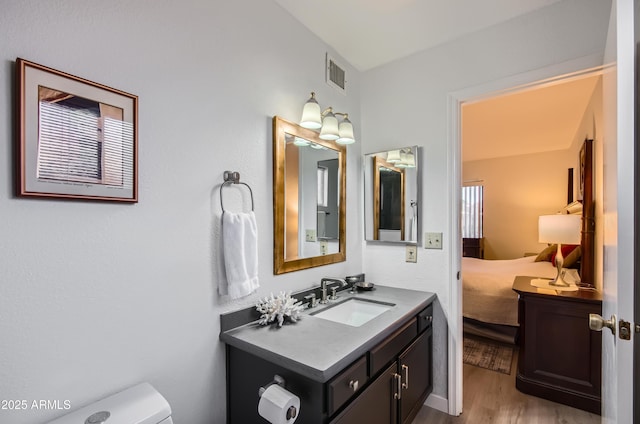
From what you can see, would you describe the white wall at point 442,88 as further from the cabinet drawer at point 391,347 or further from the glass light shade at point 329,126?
the glass light shade at point 329,126

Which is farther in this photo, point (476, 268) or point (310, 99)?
point (476, 268)

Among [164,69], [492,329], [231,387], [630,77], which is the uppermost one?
[164,69]

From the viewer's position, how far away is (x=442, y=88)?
6.60 feet

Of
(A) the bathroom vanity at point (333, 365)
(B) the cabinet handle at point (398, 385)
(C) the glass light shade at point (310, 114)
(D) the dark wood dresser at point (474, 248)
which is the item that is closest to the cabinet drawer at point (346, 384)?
(A) the bathroom vanity at point (333, 365)

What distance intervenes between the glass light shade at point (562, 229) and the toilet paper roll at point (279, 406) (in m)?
2.54

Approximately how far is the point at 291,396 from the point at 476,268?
3.19 m

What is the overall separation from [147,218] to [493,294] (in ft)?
10.1

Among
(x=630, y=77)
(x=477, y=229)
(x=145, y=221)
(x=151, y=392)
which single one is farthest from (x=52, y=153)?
(x=477, y=229)

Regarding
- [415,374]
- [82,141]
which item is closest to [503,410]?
[415,374]

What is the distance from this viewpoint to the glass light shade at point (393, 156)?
2.18 metres

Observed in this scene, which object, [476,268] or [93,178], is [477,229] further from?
[93,178]

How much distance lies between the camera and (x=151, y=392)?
0.98 meters

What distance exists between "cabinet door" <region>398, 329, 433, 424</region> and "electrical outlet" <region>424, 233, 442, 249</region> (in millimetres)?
560

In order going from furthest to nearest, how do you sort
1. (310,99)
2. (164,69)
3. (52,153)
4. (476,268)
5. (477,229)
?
(477,229)
(476,268)
(310,99)
(164,69)
(52,153)
